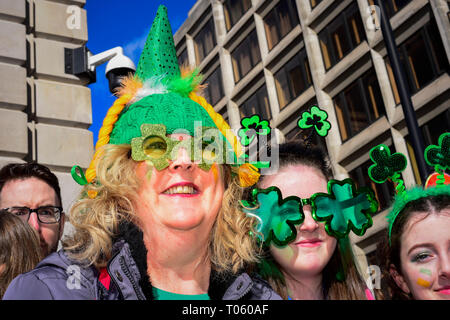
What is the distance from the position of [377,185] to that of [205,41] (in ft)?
39.8

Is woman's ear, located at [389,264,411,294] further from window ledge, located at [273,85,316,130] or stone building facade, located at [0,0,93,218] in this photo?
window ledge, located at [273,85,316,130]

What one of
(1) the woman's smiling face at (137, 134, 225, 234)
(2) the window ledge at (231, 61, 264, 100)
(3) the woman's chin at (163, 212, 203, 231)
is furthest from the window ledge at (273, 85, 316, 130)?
(3) the woman's chin at (163, 212, 203, 231)

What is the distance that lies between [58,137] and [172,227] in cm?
379

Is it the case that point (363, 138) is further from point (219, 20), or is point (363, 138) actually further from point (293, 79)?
point (219, 20)

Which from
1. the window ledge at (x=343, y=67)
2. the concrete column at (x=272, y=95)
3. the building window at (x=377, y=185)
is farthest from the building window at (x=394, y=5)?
the concrete column at (x=272, y=95)

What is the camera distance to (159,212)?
2.33 m

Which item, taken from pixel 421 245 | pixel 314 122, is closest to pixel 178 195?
pixel 421 245

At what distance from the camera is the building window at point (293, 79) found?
1898 centimetres

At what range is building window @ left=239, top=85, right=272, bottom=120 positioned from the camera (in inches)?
809

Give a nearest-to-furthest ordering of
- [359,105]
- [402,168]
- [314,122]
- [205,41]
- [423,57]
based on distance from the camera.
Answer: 1. [402,168]
2. [314,122]
3. [423,57]
4. [359,105]
5. [205,41]

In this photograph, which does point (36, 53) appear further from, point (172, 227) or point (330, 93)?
point (330, 93)

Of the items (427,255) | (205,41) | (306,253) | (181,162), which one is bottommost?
(427,255)

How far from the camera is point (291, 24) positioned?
1977 cm
